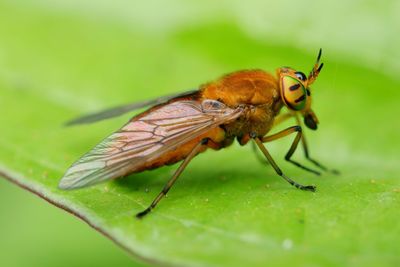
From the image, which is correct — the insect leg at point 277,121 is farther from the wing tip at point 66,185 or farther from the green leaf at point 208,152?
the wing tip at point 66,185

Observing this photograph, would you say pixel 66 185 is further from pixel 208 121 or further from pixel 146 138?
pixel 208 121

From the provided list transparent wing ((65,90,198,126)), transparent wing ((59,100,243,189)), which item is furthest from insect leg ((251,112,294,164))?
transparent wing ((65,90,198,126))

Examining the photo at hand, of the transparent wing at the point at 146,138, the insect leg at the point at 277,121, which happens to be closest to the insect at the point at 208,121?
the transparent wing at the point at 146,138

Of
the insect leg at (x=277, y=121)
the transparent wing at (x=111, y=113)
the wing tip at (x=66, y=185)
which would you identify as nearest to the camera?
the wing tip at (x=66, y=185)

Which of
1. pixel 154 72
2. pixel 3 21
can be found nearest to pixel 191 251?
pixel 154 72

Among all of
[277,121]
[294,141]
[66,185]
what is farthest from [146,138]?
[277,121]

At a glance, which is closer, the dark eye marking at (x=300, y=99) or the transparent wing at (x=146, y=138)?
the transparent wing at (x=146, y=138)
